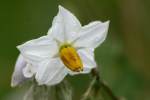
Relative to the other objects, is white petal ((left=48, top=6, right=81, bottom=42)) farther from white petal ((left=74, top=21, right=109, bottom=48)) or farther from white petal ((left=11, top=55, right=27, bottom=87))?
white petal ((left=11, top=55, right=27, bottom=87))

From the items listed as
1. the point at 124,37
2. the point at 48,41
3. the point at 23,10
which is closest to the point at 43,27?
the point at 23,10

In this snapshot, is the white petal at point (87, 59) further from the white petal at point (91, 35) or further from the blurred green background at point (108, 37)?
the blurred green background at point (108, 37)

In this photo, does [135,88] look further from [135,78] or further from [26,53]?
[26,53]

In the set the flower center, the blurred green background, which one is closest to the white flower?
the flower center

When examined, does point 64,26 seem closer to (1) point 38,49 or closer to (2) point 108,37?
(1) point 38,49

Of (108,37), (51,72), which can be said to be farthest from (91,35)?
(108,37)

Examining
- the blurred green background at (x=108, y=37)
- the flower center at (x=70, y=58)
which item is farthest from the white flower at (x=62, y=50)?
the blurred green background at (x=108, y=37)
